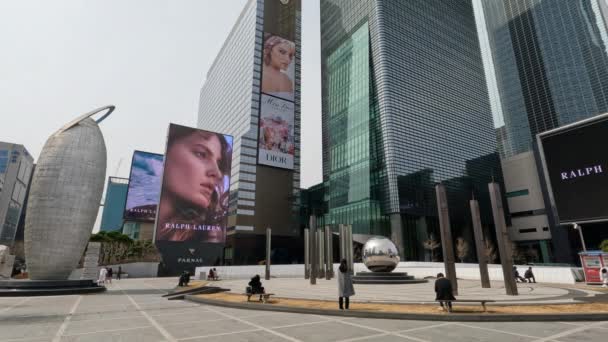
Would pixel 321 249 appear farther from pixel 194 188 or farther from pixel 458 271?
pixel 194 188

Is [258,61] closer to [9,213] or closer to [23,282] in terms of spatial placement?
[23,282]

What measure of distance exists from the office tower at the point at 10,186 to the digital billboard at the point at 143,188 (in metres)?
47.8

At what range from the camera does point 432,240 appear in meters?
64.4

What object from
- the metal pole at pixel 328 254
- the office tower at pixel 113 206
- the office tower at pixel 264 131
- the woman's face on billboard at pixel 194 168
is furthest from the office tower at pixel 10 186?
the metal pole at pixel 328 254

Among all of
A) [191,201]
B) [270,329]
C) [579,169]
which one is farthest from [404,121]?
[270,329]

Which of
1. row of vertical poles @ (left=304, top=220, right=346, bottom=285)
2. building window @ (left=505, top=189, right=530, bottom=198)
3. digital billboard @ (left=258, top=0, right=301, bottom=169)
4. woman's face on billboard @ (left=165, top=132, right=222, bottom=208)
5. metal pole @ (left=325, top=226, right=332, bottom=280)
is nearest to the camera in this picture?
metal pole @ (left=325, top=226, right=332, bottom=280)

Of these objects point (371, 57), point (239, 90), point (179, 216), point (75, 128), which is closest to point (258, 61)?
point (239, 90)

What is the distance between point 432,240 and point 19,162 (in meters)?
119

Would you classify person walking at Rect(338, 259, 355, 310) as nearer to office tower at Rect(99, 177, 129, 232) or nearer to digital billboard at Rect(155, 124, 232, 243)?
digital billboard at Rect(155, 124, 232, 243)

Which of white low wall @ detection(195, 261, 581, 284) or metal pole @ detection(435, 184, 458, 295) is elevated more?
metal pole @ detection(435, 184, 458, 295)

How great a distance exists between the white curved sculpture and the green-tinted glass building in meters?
54.3

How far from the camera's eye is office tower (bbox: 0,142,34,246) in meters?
92.4

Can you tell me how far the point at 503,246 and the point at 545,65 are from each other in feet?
479

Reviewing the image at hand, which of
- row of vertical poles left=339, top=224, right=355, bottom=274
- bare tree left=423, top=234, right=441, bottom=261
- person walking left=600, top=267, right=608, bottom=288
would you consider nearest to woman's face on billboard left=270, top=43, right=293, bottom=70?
bare tree left=423, top=234, right=441, bottom=261
